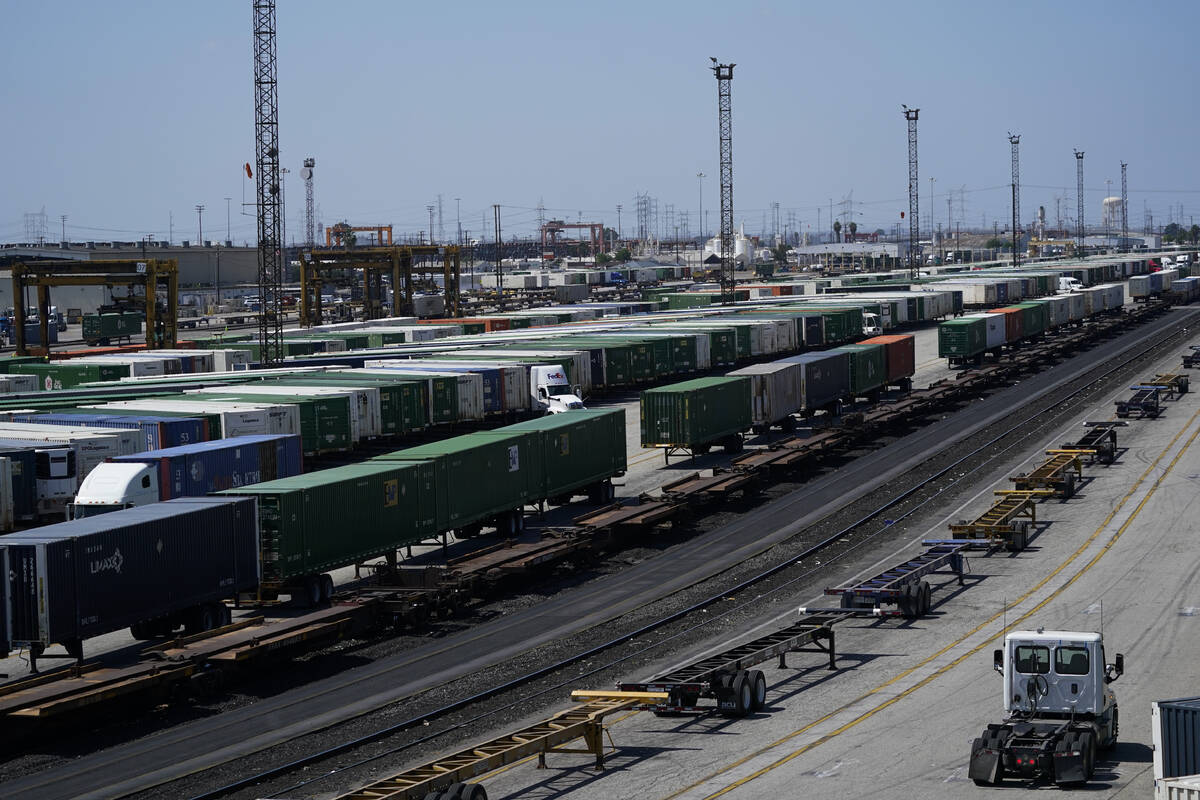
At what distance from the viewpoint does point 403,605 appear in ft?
118

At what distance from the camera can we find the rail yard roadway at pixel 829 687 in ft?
82.7

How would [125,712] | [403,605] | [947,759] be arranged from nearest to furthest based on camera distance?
[947,759], [125,712], [403,605]

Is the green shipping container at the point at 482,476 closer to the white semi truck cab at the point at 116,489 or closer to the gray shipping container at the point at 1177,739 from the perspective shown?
the white semi truck cab at the point at 116,489

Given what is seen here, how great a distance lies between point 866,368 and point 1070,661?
185ft

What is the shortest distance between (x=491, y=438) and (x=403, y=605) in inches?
438

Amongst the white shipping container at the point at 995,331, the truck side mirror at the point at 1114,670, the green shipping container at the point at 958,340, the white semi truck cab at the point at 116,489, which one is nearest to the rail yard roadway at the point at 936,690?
the truck side mirror at the point at 1114,670

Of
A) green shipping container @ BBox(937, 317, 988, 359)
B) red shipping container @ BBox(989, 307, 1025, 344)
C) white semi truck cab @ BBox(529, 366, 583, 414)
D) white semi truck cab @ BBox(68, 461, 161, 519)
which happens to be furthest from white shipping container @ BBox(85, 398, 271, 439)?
red shipping container @ BBox(989, 307, 1025, 344)

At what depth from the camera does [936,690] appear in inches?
1186

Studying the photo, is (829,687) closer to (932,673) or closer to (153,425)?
(932,673)

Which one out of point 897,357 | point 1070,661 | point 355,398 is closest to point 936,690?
point 1070,661

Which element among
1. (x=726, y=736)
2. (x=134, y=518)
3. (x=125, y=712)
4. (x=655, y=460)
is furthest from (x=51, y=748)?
(x=655, y=460)

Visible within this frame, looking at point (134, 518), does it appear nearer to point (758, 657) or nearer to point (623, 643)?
point (623, 643)

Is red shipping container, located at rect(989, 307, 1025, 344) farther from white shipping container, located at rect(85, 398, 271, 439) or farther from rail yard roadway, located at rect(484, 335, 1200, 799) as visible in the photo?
white shipping container, located at rect(85, 398, 271, 439)

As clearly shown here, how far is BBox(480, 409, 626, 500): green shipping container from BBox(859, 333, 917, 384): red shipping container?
33.6 metres
